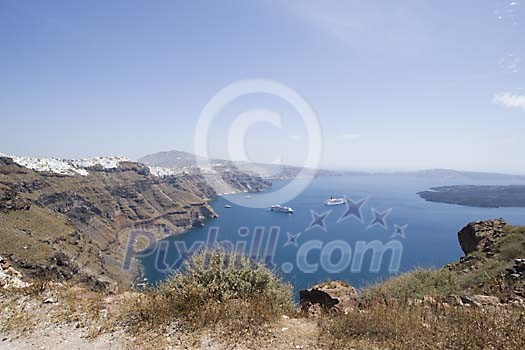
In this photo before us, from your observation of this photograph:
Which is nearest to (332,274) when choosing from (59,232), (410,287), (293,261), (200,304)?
(293,261)

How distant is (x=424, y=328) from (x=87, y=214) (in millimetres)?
107879

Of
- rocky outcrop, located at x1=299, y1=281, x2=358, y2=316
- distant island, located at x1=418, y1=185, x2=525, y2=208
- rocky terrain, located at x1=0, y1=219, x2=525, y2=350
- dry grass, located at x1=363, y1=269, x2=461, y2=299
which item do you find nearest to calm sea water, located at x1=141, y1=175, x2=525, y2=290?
distant island, located at x1=418, y1=185, x2=525, y2=208

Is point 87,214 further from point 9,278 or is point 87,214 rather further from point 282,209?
point 9,278

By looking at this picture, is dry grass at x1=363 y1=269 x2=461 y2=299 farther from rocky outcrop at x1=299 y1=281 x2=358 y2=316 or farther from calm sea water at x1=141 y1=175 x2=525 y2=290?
calm sea water at x1=141 y1=175 x2=525 y2=290

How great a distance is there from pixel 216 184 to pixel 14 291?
188836 millimetres

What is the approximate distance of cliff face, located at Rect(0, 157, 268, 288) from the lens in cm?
4216

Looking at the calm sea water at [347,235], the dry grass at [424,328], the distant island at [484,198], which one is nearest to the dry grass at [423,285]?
the dry grass at [424,328]

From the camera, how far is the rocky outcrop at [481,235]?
9.13 metres

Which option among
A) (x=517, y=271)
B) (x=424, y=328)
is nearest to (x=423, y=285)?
(x=517, y=271)

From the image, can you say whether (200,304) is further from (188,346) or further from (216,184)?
(216,184)

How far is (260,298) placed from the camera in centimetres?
461

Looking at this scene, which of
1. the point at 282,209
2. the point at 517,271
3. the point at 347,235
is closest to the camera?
the point at 517,271

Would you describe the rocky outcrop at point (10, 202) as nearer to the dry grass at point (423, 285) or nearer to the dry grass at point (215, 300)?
the dry grass at point (215, 300)

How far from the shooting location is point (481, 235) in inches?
389
